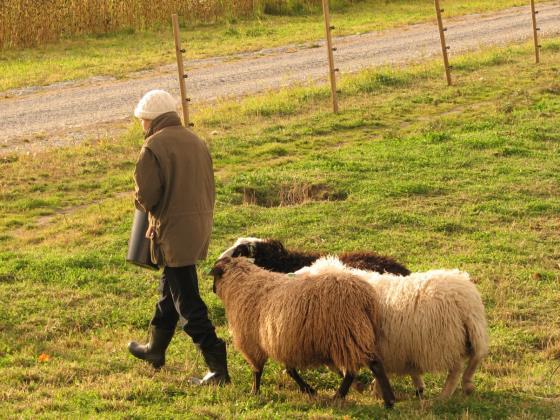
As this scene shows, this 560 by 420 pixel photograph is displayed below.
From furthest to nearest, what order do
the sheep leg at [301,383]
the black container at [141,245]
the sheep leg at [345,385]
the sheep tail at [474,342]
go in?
the black container at [141,245]
the sheep leg at [301,383]
the sheep tail at [474,342]
the sheep leg at [345,385]

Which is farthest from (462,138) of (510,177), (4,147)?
(4,147)

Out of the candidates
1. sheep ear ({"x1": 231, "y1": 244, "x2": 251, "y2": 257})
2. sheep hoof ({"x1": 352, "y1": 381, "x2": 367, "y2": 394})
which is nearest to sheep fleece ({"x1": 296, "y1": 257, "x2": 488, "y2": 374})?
sheep hoof ({"x1": 352, "y1": 381, "x2": 367, "y2": 394})

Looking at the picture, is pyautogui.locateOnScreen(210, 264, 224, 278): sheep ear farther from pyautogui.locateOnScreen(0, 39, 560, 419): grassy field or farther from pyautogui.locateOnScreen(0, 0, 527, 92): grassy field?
pyautogui.locateOnScreen(0, 0, 527, 92): grassy field

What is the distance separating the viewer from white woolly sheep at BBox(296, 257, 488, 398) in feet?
23.5

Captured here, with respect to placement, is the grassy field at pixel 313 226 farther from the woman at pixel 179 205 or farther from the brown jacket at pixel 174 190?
the brown jacket at pixel 174 190

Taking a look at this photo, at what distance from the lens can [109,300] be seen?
Result: 31.8 ft

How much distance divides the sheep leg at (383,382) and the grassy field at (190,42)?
54.1 feet

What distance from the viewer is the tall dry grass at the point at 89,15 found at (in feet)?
83.9

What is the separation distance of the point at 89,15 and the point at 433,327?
854 inches

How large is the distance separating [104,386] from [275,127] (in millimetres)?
9880

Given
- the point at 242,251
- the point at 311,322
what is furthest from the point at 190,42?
the point at 311,322

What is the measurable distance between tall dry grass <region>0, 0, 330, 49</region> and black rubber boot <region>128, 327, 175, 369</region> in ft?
62.3

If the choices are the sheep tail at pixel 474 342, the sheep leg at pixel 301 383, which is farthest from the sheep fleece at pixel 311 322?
the sheep tail at pixel 474 342

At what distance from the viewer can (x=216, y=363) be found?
7711 mm
